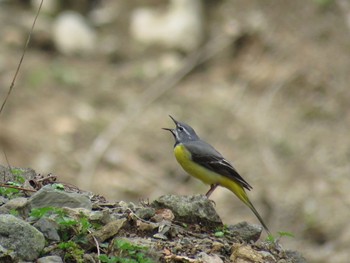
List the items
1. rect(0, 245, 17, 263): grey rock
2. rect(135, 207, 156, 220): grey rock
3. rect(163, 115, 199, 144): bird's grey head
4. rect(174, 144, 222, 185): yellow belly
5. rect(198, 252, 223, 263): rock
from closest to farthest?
1. rect(0, 245, 17, 263): grey rock
2. rect(198, 252, 223, 263): rock
3. rect(135, 207, 156, 220): grey rock
4. rect(174, 144, 222, 185): yellow belly
5. rect(163, 115, 199, 144): bird's grey head

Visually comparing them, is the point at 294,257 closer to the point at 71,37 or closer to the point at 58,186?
the point at 58,186

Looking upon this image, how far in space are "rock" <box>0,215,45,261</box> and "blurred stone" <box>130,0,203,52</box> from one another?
1396 centimetres

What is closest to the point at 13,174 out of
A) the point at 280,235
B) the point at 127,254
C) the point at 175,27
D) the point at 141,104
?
the point at 127,254

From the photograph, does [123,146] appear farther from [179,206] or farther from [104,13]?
[179,206]

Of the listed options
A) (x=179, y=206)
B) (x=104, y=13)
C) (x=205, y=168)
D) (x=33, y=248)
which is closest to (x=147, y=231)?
(x=179, y=206)

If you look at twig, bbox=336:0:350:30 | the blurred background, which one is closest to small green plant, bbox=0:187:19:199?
the blurred background

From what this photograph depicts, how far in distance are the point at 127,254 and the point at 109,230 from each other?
0.40 m

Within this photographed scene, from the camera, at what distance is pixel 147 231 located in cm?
703

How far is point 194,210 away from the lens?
7.41 metres

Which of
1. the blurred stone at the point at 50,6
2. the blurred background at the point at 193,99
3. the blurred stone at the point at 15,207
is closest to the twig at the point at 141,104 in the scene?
the blurred background at the point at 193,99

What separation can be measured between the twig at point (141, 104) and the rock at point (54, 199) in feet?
32.1

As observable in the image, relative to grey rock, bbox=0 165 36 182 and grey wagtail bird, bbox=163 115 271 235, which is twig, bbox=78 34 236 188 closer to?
grey wagtail bird, bbox=163 115 271 235

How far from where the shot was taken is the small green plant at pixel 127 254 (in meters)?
6.20

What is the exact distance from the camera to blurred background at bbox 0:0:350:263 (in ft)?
56.1
